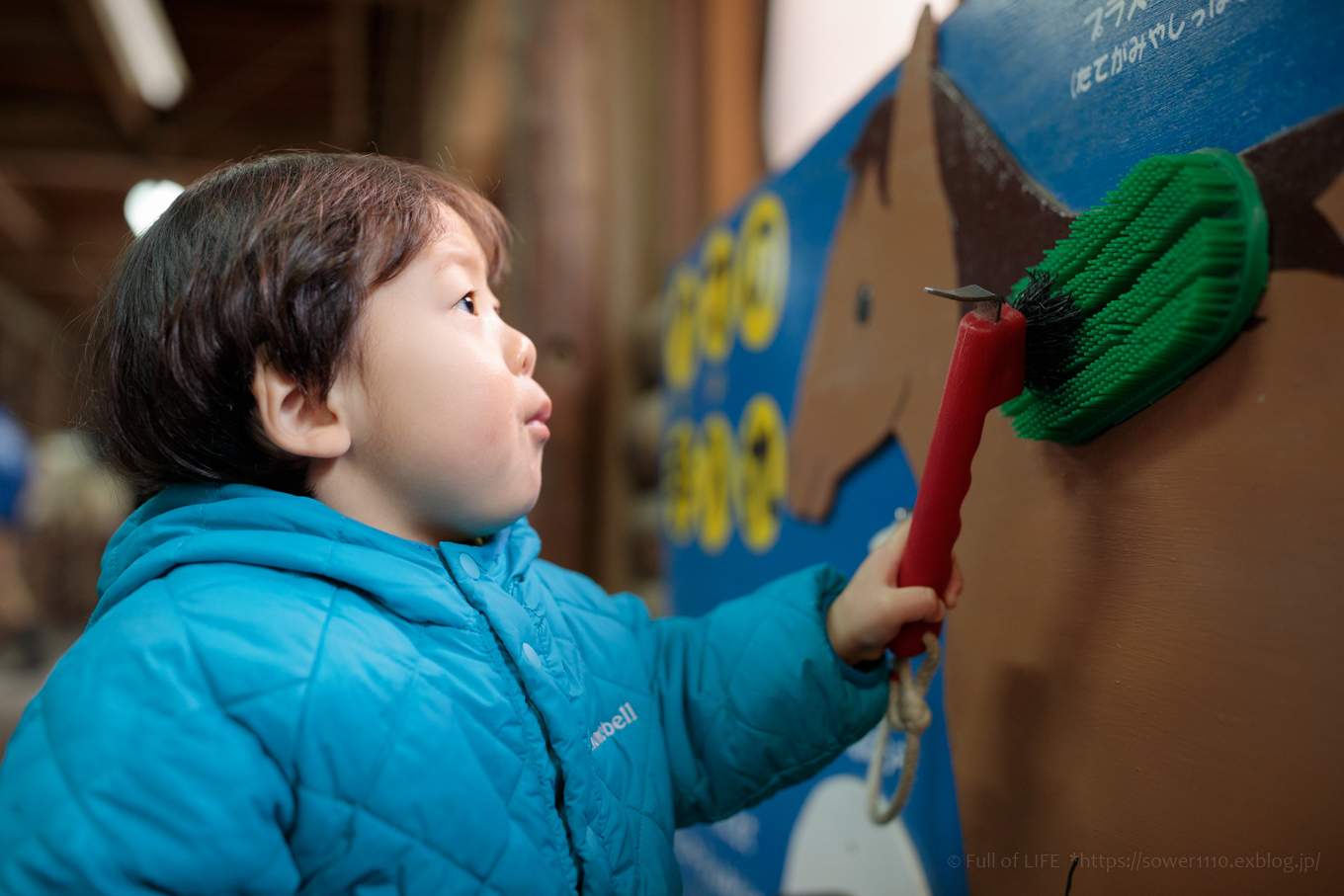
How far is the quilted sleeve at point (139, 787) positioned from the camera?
0.50 metres

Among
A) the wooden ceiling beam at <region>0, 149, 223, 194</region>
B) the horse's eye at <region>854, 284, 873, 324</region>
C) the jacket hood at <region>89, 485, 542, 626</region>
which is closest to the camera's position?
the jacket hood at <region>89, 485, 542, 626</region>

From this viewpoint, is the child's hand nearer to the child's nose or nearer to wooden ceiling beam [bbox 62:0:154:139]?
the child's nose

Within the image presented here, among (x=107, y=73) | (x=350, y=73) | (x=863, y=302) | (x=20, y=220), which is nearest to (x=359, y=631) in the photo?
(x=863, y=302)

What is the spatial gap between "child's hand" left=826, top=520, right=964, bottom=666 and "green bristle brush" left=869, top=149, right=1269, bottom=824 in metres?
0.01

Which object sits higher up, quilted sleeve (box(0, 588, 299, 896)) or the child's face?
the child's face

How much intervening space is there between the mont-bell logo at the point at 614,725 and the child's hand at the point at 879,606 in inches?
6.8

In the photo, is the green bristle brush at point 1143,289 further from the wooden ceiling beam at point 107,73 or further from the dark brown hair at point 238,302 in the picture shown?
the wooden ceiling beam at point 107,73

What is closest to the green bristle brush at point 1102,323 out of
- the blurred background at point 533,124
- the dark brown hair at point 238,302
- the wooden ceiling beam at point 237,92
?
the dark brown hair at point 238,302

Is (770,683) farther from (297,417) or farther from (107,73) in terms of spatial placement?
(107,73)

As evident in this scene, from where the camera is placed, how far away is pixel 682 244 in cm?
207

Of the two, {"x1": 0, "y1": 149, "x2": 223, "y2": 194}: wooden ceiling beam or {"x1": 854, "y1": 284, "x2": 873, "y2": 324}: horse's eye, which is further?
{"x1": 0, "y1": 149, "x2": 223, "y2": 194}: wooden ceiling beam

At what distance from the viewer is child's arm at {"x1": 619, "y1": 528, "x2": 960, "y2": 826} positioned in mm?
712

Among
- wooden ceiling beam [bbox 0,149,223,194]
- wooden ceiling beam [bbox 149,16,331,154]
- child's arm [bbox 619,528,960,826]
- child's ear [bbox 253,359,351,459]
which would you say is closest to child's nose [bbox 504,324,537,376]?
child's ear [bbox 253,359,351,459]

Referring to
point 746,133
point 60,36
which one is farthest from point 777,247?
point 60,36
